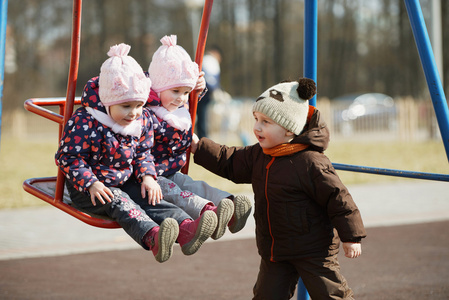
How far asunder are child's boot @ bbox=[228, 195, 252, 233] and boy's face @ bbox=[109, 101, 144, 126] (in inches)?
21.1

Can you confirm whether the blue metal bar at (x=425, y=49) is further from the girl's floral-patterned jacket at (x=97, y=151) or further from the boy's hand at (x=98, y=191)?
the boy's hand at (x=98, y=191)

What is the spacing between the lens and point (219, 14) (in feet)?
119

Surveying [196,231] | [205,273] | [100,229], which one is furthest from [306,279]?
[100,229]

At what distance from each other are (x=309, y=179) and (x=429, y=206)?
522 centimetres

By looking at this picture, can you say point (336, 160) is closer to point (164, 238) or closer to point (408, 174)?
point (408, 174)

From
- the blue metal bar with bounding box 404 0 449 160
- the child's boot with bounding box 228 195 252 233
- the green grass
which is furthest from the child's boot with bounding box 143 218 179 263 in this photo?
the green grass

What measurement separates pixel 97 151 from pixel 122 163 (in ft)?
0.39

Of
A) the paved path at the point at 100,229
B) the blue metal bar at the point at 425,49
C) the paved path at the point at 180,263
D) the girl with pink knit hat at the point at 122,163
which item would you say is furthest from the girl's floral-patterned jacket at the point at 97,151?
the paved path at the point at 100,229

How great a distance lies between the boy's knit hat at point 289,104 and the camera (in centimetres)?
278

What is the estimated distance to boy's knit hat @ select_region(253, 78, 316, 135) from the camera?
2781 mm

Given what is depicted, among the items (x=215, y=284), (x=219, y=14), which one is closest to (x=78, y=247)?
(x=215, y=284)

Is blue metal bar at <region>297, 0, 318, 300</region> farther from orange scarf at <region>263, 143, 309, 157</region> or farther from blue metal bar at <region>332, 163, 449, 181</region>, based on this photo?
orange scarf at <region>263, 143, 309, 157</region>

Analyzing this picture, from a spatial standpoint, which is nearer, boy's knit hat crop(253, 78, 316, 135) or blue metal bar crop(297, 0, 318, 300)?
boy's knit hat crop(253, 78, 316, 135)

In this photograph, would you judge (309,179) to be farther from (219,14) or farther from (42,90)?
(219,14)
